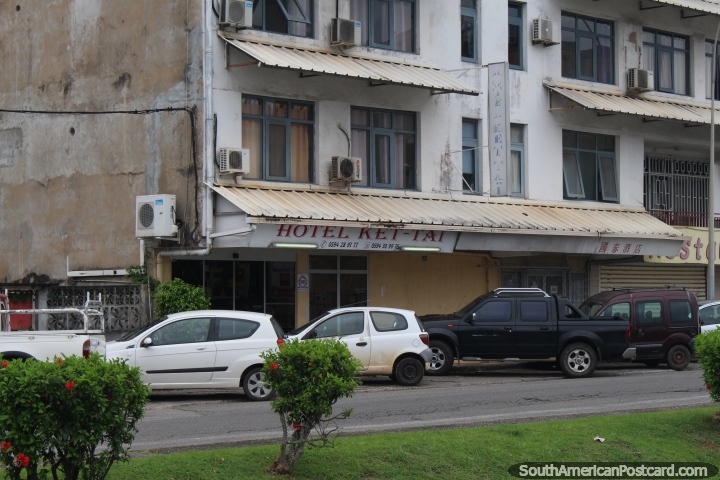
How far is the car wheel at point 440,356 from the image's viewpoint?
74.4ft

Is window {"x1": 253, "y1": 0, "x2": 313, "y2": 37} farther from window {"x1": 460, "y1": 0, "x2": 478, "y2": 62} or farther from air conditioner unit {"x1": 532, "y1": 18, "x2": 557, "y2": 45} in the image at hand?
air conditioner unit {"x1": 532, "y1": 18, "x2": 557, "y2": 45}

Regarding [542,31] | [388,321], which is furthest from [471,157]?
[388,321]

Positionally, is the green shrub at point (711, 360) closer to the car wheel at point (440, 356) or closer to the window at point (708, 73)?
the car wheel at point (440, 356)

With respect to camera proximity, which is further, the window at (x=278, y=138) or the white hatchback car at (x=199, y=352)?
the window at (x=278, y=138)

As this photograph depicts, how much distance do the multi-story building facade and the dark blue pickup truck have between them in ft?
9.98

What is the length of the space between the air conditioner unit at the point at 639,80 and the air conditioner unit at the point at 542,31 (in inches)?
124

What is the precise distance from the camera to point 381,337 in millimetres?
20672

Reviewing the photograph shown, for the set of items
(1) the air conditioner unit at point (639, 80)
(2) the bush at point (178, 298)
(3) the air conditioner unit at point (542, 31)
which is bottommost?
(2) the bush at point (178, 298)

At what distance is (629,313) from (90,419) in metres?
18.3

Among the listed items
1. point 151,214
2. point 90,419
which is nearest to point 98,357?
point 90,419

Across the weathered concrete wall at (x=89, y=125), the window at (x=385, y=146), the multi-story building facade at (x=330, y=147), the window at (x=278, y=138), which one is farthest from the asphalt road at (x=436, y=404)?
the weathered concrete wall at (x=89, y=125)

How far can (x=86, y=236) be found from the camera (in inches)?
1021

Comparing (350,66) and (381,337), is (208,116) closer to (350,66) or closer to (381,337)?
(350,66)

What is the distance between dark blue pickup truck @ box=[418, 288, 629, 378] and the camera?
22844 millimetres
